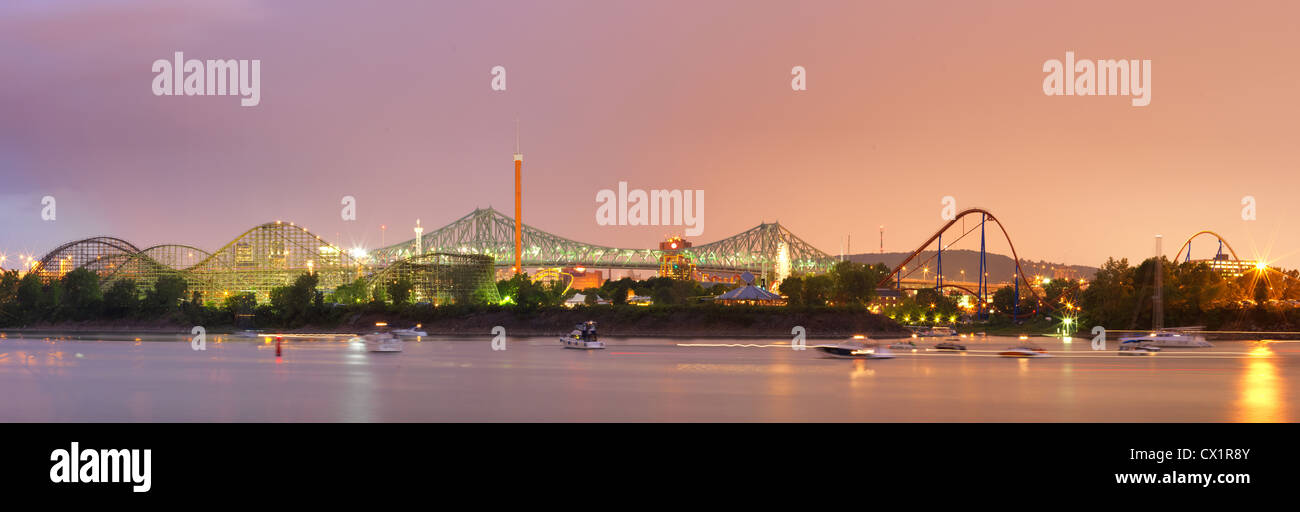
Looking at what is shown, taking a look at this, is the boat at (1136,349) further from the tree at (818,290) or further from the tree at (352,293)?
the tree at (352,293)

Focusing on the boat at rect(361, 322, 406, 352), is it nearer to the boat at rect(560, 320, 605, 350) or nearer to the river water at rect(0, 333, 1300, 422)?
the river water at rect(0, 333, 1300, 422)

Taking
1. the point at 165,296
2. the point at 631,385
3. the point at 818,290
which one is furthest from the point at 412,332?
the point at 818,290

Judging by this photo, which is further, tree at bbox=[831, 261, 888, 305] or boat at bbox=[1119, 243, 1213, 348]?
tree at bbox=[831, 261, 888, 305]

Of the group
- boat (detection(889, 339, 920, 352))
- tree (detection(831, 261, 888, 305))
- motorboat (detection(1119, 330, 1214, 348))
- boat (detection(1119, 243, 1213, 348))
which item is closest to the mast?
boat (detection(1119, 243, 1213, 348))

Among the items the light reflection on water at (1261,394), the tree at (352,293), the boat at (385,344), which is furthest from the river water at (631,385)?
the tree at (352,293)
